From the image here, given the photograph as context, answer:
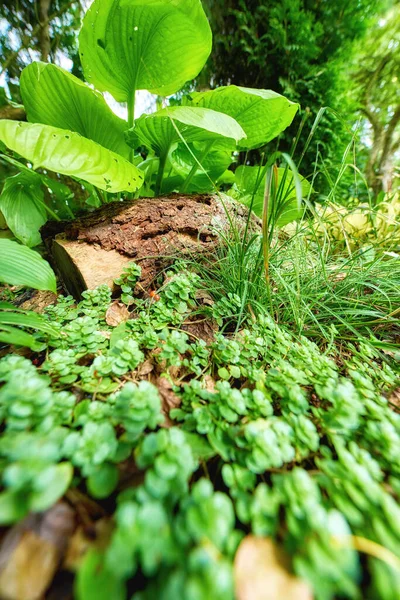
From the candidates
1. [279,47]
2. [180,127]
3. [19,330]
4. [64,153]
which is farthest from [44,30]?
[19,330]

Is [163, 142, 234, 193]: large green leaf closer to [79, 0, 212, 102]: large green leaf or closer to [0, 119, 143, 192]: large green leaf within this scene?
[79, 0, 212, 102]: large green leaf

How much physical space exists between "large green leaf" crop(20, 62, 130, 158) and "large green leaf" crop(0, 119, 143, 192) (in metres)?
0.30

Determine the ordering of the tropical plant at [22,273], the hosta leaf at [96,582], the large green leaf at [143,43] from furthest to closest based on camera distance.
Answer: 1. the large green leaf at [143,43]
2. the tropical plant at [22,273]
3. the hosta leaf at [96,582]

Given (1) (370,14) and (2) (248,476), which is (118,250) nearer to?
(2) (248,476)

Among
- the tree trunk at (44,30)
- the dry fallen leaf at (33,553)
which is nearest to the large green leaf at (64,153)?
the dry fallen leaf at (33,553)

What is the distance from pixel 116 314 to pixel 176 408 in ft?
1.37

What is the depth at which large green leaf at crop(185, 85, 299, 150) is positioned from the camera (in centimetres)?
94

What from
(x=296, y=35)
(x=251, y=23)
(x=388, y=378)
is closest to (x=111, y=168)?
(x=388, y=378)

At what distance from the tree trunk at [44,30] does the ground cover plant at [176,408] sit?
1.95 metres

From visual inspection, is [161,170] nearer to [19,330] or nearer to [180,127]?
[180,127]

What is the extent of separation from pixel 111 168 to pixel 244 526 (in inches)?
36.9

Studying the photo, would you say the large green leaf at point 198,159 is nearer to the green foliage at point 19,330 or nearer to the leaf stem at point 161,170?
the leaf stem at point 161,170

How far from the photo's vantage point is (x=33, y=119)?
40.1 inches

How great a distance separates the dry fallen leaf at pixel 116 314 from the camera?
731mm
